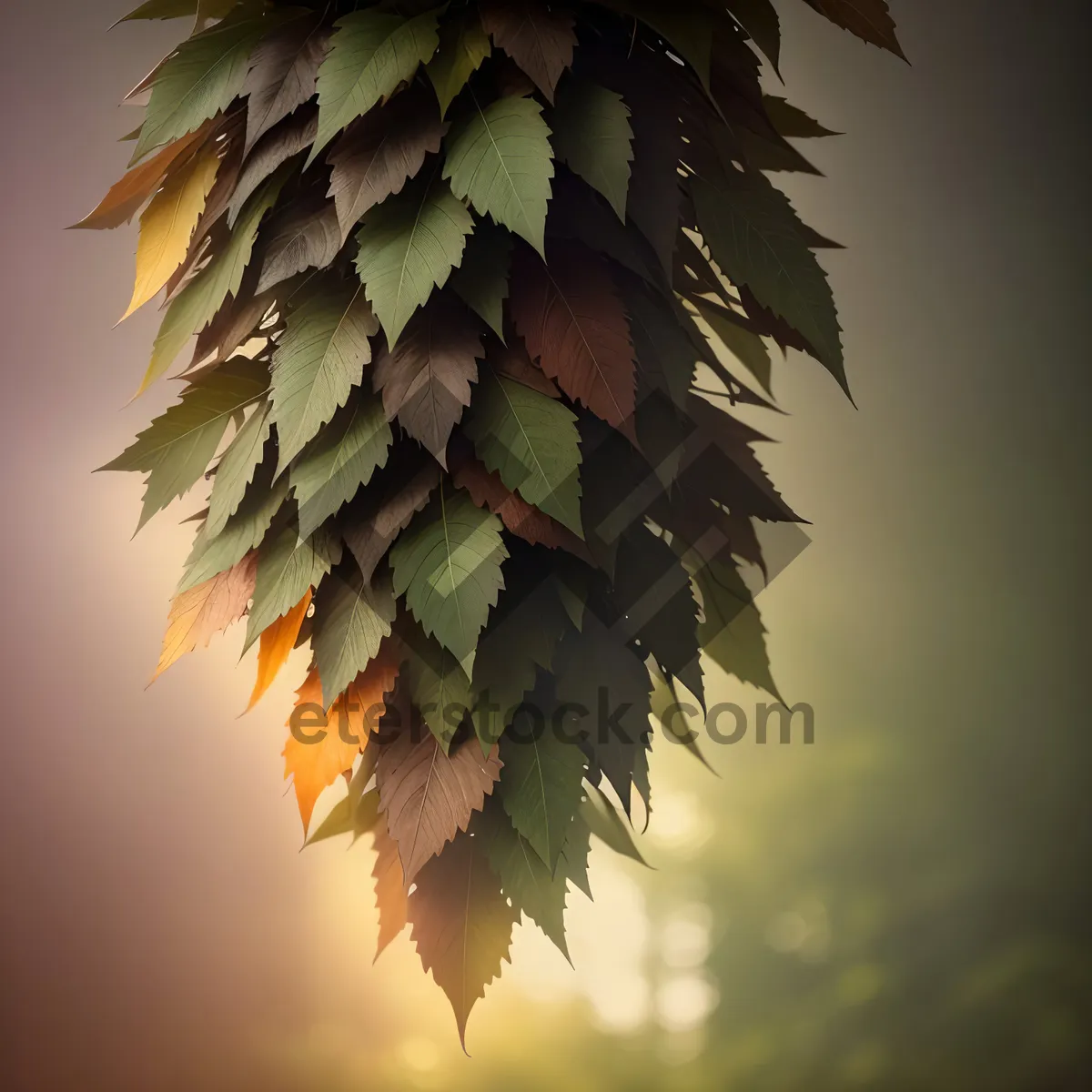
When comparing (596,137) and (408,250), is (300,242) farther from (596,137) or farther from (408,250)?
(596,137)

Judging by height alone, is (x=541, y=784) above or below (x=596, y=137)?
below

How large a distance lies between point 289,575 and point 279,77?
316 millimetres

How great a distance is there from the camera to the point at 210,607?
606mm

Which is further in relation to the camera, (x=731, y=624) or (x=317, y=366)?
(x=731, y=624)

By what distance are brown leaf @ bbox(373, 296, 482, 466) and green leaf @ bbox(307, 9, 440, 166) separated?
116 mm

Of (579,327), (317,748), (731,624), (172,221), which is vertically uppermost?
(172,221)

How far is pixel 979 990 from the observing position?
35.9 inches

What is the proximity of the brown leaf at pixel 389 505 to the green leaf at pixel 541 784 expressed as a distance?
0.50 ft

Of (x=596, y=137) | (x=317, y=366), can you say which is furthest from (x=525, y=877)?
(x=596, y=137)

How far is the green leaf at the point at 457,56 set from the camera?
0.50 m

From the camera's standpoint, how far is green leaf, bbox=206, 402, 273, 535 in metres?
0.56

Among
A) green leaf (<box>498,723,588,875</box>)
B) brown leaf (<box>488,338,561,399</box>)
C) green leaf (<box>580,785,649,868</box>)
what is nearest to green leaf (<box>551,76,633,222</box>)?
brown leaf (<box>488,338,561,399</box>)

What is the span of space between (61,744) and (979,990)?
3.37ft

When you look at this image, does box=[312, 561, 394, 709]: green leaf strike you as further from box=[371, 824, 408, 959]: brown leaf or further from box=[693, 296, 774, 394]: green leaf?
box=[693, 296, 774, 394]: green leaf
